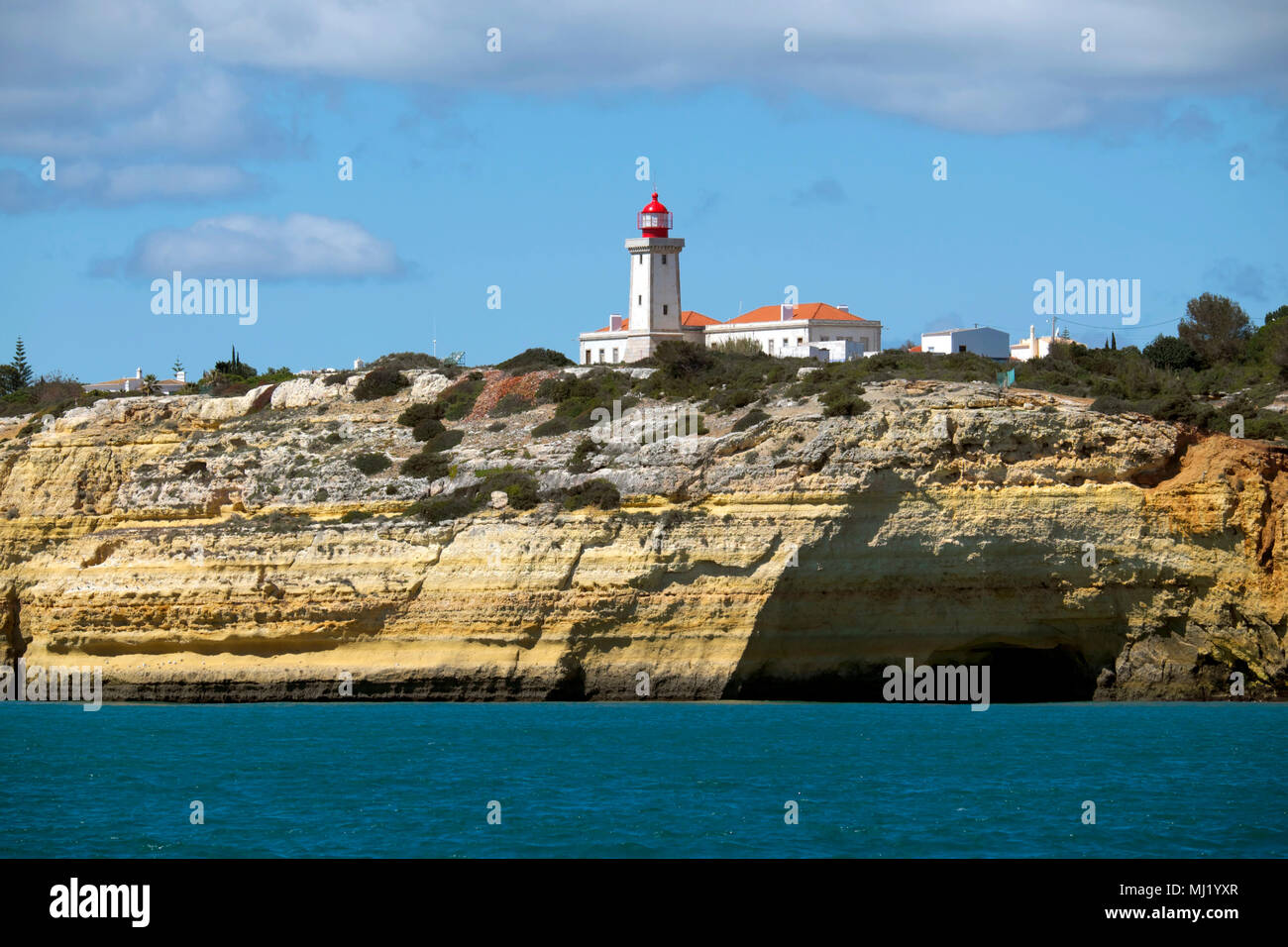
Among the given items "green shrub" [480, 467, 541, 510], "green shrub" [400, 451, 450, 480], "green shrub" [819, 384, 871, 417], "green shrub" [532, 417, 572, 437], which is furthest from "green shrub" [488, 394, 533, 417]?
"green shrub" [819, 384, 871, 417]

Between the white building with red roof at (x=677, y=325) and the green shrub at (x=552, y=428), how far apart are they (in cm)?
1156

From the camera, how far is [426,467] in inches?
1561

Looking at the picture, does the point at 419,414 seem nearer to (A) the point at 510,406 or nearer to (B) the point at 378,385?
(A) the point at 510,406

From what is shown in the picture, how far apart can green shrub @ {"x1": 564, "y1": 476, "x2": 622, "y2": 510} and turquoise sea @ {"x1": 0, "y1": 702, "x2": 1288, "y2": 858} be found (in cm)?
447

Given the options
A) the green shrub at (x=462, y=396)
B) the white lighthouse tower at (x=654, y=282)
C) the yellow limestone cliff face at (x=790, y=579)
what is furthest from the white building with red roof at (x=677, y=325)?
the yellow limestone cliff face at (x=790, y=579)

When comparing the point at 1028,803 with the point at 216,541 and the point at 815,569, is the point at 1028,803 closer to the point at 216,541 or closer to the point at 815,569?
the point at 815,569

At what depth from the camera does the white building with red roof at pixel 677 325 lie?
56.8m

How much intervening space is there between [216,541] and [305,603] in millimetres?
3086

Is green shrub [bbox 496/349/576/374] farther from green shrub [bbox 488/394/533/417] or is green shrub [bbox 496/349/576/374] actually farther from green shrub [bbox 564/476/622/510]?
green shrub [bbox 564/476/622/510]

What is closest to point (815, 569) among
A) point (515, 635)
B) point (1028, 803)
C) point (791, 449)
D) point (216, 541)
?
point (791, 449)

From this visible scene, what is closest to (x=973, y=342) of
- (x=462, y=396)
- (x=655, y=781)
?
(x=462, y=396)

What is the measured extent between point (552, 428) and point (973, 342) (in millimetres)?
24312

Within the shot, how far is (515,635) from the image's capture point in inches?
1356

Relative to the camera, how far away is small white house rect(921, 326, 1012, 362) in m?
59.3
